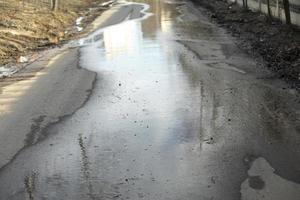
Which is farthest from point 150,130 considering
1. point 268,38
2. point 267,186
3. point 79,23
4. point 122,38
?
point 79,23

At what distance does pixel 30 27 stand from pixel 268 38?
10.7m

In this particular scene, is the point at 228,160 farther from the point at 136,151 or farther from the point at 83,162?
the point at 83,162

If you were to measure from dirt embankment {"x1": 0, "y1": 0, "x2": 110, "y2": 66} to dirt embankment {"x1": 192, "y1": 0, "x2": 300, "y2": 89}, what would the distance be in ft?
24.8

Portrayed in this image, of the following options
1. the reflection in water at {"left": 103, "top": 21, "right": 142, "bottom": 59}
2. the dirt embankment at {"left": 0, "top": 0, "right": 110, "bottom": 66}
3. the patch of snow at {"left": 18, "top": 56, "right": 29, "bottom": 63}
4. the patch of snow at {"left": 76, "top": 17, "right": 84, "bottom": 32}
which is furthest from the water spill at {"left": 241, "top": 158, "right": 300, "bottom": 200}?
the patch of snow at {"left": 76, "top": 17, "right": 84, "bottom": 32}

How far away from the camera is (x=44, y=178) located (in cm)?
801

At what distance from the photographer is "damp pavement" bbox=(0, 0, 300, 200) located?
7.56m

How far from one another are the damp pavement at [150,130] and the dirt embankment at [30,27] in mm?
3392

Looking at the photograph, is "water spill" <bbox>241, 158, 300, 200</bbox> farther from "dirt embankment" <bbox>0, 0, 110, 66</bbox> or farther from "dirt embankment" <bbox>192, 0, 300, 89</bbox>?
"dirt embankment" <bbox>0, 0, 110, 66</bbox>

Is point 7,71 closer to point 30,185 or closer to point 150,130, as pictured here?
point 150,130

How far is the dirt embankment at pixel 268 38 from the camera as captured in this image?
14398 mm


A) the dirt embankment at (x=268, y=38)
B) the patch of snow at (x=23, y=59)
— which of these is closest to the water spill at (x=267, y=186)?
the dirt embankment at (x=268, y=38)

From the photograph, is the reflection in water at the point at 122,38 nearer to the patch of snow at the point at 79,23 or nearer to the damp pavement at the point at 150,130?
the damp pavement at the point at 150,130

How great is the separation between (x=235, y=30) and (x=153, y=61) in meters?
7.99

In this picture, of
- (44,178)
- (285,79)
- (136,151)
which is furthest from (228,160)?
(285,79)
